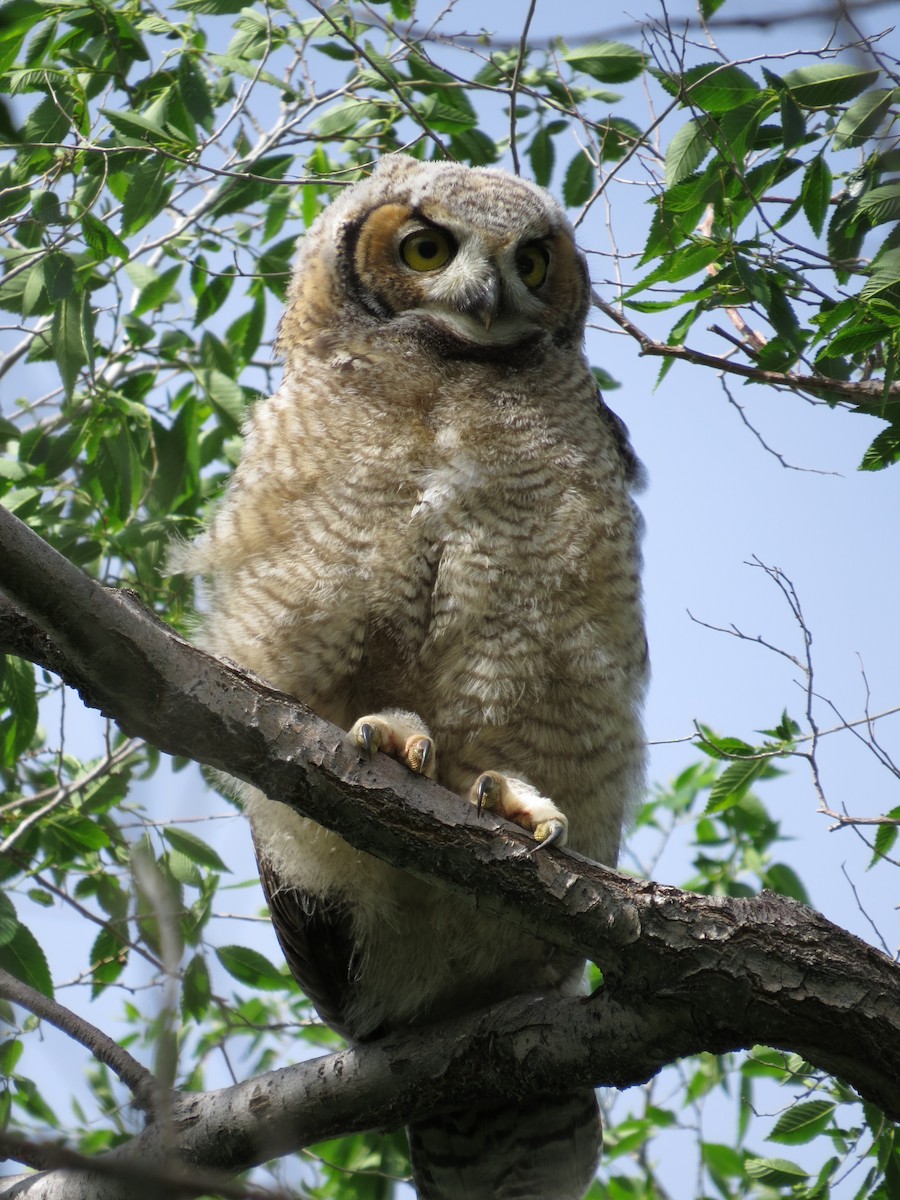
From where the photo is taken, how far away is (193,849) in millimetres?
3625

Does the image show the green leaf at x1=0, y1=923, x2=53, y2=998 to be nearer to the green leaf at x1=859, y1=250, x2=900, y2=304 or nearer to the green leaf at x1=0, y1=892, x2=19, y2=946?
the green leaf at x1=0, y1=892, x2=19, y2=946

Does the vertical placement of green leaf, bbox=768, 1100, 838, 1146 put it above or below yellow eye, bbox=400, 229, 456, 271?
below

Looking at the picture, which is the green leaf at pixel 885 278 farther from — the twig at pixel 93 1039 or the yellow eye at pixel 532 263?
the twig at pixel 93 1039

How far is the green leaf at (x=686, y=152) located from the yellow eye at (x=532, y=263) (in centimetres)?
47

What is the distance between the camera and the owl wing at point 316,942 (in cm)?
293

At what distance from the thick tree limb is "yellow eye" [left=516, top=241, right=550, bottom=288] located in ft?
5.07

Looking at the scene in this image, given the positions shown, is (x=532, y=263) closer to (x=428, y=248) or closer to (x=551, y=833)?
(x=428, y=248)

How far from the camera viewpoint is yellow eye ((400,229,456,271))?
3.21 m

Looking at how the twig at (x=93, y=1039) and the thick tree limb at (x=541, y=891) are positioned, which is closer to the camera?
the thick tree limb at (x=541, y=891)

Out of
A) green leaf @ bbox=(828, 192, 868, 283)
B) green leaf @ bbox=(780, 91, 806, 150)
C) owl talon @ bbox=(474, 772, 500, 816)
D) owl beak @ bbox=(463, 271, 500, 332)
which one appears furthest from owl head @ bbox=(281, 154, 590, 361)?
owl talon @ bbox=(474, 772, 500, 816)

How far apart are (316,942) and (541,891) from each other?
1027 mm

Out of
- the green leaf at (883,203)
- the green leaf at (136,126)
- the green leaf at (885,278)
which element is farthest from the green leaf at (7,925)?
the green leaf at (883,203)

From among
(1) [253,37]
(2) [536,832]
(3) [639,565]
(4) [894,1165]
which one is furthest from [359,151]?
(4) [894,1165]

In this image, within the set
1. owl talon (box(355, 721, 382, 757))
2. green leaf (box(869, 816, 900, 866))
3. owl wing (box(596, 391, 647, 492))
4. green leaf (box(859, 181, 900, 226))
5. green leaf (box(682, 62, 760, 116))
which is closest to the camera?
owl talon (box(355, 721, 382, 757))
